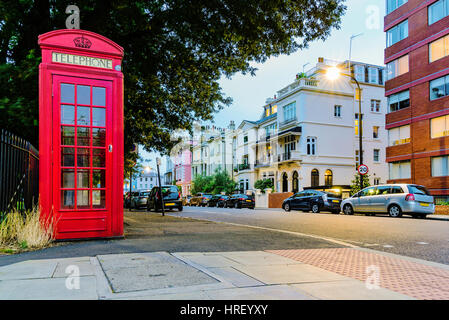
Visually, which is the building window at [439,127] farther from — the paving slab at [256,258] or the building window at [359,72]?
the paving slab at [256,258]

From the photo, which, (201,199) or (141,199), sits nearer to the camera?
(141,199)

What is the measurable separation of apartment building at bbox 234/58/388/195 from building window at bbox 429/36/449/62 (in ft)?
45.9

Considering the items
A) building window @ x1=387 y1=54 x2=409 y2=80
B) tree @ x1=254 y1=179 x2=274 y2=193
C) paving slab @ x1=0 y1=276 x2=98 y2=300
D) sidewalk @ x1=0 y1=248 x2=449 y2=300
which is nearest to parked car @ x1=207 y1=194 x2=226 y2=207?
tree @ x1=254 y1=179 x2=274 y2=193

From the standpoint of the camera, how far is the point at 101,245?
7113mm

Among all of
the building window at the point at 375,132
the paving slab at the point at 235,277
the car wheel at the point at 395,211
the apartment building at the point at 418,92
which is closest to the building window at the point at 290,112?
the building window at the point at 375,132

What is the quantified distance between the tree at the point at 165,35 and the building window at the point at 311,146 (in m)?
29.3

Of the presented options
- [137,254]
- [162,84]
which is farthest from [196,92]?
[137,254]

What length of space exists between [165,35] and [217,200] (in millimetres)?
30495

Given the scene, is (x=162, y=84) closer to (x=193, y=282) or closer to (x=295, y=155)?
(x=193, y=282)

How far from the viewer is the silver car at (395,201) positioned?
59.7 feet

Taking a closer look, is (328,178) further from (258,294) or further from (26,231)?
(258,294)

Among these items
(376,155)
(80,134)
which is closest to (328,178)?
(376,155)

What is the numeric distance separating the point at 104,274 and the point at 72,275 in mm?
365

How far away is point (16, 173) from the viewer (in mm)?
7742
